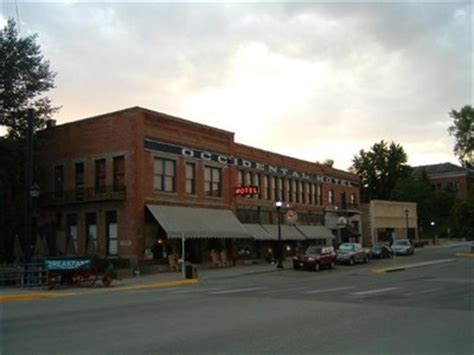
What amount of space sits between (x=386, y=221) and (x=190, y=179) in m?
42.9

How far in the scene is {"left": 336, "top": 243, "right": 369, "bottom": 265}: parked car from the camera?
45.4 metres

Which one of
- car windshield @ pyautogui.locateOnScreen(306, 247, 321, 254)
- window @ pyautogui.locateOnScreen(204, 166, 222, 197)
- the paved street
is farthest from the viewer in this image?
window @ pyautogui.locateOnScreen(204, 166, 222, 197)

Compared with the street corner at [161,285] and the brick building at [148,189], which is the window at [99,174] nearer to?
the brick building at [148,189]

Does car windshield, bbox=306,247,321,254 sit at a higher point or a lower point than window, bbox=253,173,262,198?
lower

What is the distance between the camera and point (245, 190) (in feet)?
147

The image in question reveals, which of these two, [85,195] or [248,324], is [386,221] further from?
[248,324]

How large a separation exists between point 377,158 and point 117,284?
306 ft

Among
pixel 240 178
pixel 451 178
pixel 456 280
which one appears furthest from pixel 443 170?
pixel 456 280

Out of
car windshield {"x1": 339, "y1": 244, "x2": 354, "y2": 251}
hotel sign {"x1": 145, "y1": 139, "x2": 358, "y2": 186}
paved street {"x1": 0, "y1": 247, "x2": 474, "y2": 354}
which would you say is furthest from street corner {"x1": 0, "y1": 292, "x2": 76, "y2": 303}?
car windshield {"x1": 339, "y1": 244, "x2": 354, "y2": 251}

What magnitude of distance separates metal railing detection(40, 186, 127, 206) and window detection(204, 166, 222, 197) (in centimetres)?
769

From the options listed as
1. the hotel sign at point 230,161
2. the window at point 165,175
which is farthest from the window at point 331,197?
the window at point 165,175

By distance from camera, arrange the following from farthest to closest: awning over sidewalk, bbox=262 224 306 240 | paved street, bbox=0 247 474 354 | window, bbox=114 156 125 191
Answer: awning over sidewalk, bbox=262 224 306 240 → window, bbox=114 156 125 191 → paved street, bbox=0 247 474 354

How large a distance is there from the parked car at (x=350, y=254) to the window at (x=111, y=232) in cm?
1727

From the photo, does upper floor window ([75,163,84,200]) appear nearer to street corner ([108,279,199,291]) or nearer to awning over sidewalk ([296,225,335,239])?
street corner ([108,279,199,291])
